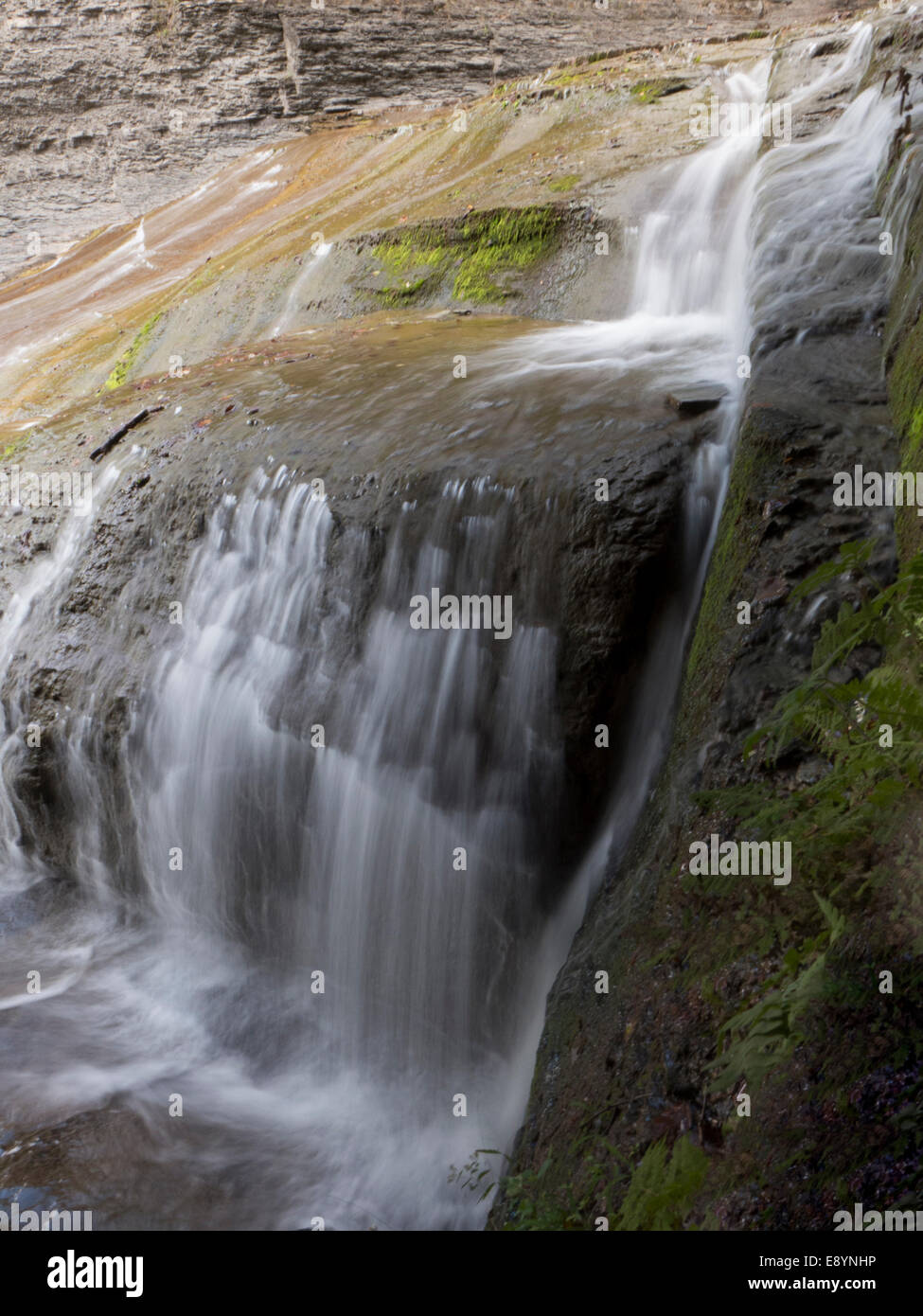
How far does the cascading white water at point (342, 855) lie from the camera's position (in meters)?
4.42

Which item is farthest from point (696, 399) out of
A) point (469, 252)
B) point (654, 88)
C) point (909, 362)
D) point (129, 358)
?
point (129, 358)

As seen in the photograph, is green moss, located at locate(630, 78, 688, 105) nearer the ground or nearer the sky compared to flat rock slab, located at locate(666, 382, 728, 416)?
nearer the sky

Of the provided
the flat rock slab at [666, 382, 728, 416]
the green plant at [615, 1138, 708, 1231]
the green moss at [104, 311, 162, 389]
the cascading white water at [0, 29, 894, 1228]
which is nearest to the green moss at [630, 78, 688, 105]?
the cascading white water at [0, 29, 894, 1228]

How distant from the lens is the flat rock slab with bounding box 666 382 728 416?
4.95 m

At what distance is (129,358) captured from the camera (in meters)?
11.5

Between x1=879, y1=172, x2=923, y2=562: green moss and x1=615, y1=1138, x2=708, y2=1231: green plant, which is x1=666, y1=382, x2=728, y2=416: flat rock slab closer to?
x1=879, y1=172, x2=923, y2=562: green moss

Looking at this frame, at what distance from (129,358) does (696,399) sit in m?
8.14

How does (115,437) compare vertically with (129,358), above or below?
below

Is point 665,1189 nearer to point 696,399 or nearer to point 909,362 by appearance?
point 909,362

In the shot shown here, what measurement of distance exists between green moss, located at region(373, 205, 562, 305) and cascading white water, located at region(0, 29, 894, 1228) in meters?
2.72

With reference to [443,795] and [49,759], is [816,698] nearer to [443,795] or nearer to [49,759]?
[443,795]

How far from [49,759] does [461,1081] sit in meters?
3.65

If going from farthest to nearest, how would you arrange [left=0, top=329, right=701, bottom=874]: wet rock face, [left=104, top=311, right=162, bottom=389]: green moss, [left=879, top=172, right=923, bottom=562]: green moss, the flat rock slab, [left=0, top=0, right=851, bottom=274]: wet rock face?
[left=0, top=0, right=851, bottom=274]: wet rock face → [left=104, top=311, right=162, bottom=389]: green moss → the flat rock slab → [left=0, top=329, right=701, bottom=874]: wet rock face → [left=879, top=172, right=923, bottom=562]: green moss

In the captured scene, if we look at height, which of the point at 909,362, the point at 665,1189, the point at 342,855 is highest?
the point at 909,362
